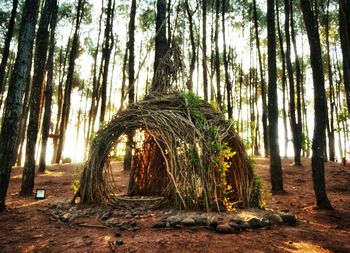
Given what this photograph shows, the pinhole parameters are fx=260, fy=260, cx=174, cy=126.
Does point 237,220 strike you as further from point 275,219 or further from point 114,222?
point 114,222

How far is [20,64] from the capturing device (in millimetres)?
5098

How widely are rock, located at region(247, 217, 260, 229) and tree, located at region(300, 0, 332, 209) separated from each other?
305 cm

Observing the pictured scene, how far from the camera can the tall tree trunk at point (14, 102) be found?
4.88m

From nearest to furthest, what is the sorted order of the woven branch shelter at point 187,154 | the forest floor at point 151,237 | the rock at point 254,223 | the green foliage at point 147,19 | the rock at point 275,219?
the forest floor at point 151,237, the rock at point 254,223, the rock at point 275,219, the woven branch shelter at point 187,154, the green foliage at point 147,19

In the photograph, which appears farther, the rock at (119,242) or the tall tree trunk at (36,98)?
the tall tree trunk at (36,98)

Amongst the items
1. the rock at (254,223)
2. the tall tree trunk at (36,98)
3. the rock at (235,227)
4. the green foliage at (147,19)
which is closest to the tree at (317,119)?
the rock at (254,223)

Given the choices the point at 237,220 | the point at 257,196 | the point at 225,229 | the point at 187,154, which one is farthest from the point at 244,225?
the point at 187,154

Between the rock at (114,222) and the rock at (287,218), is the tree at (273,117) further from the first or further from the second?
the rock at (114,222)

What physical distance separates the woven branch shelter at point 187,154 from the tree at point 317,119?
2194 millimetres

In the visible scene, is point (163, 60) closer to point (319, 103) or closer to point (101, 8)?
point (319, 103)

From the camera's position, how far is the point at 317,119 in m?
6.02

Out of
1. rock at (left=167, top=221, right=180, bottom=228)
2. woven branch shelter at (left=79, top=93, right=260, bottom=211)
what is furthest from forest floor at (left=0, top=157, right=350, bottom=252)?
woven branch shelter at (left=79, top=93, right=260, bottom=211)

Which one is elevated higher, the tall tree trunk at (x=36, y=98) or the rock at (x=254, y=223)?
the tall tree trunk at (x=36, y=98)

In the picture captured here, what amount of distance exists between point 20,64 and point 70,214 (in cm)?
Result: 310
